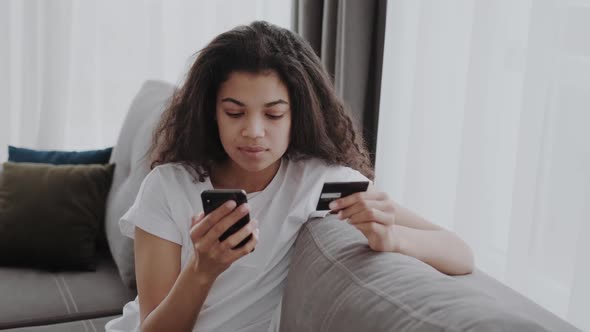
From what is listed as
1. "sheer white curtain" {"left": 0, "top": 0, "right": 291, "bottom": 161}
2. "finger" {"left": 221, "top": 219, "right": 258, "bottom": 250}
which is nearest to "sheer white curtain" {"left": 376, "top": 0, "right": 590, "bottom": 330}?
"finger" {"left": 221, "top": 219, "right": 258, "bottom": 250}

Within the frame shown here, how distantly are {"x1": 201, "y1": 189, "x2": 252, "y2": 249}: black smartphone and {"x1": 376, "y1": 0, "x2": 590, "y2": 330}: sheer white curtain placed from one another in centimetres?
80

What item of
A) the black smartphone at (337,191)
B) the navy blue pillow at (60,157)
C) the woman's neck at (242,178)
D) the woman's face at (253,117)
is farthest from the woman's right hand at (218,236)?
the navy blue pillow at (60,157)

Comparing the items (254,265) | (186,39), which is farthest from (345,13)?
(186,39)

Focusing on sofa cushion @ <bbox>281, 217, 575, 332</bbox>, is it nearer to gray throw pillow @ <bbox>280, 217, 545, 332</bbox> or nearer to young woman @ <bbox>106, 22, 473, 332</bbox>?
gray throw pillow @ <bbox>280, 217, 545, 332</bbox>

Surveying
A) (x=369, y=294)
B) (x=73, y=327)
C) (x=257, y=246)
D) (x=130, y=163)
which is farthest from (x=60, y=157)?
(x=369, y=294)

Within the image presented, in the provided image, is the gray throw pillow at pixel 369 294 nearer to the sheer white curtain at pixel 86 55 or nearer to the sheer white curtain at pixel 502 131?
the sheer white curtain at pixel 502 131

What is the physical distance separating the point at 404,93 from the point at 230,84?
95 centimetres

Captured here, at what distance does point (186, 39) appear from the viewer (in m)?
3.36

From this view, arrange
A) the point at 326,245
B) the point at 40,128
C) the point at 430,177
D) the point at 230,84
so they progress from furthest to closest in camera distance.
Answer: the point at 40,128 → the point at 430,177 → the point at 230,84 → the point at 326,245

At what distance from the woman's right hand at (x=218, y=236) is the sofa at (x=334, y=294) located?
0.15m

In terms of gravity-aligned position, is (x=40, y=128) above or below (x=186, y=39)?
below

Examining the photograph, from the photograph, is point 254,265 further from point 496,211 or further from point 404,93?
point 404,93

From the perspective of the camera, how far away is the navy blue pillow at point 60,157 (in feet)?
8.23

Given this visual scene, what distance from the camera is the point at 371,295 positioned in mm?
1033
